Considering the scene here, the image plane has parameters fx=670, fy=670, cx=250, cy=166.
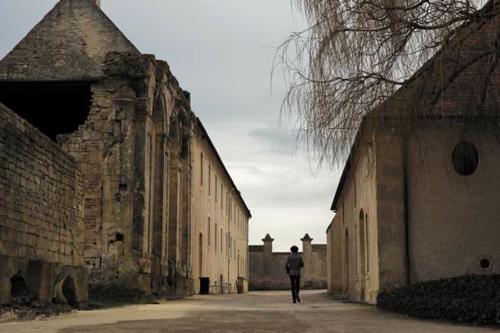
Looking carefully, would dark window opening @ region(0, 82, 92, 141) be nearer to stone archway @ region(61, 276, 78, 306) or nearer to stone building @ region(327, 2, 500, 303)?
stone archway @ region(61, 276, 78, 306)

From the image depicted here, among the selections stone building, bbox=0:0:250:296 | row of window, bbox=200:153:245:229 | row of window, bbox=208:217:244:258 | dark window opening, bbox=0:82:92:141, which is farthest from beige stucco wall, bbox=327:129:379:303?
row of window, bbox=208:217:244:258

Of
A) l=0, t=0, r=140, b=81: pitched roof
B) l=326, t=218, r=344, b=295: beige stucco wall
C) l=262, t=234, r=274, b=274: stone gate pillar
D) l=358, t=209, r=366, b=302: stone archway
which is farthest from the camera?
l=262, t=234, r=274, b=274: stone gate pillar

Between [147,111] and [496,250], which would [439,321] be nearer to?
[496,250]

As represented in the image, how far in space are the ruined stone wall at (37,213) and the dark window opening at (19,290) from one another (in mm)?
47

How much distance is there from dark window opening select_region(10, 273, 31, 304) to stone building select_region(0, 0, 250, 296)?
23.3 feet

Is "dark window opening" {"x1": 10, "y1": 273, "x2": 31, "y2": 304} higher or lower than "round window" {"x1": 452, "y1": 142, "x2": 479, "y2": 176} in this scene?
lower

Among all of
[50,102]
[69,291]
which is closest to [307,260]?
[50,102]

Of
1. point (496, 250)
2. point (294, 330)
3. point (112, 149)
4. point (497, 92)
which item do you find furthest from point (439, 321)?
point (112, 149)

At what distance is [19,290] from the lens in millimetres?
11398

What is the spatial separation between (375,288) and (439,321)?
6.41 meters

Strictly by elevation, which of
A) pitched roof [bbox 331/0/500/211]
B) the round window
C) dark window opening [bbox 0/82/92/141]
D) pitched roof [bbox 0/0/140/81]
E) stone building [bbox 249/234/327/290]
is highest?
pitched roof [bbox 0/0/140/81]

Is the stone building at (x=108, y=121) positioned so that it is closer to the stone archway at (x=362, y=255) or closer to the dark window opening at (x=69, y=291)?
the dark window opening at (x=69, y=291)

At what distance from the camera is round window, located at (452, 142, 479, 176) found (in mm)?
16438

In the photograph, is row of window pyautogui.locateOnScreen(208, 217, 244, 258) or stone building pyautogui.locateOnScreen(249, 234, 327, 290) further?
stone building pyautogui.locateOnScreen(249, 234, 327, 290)
